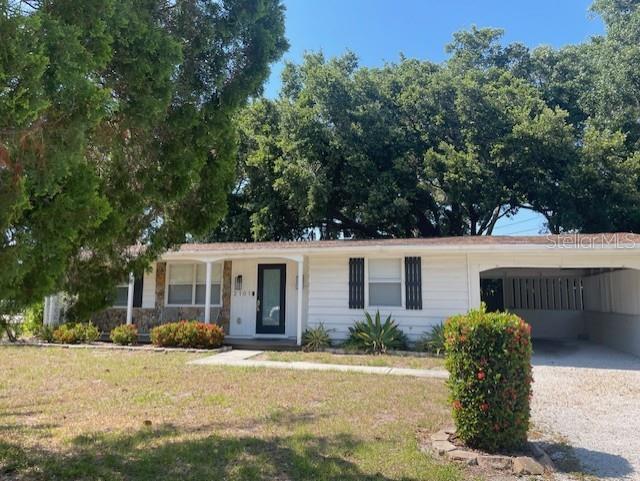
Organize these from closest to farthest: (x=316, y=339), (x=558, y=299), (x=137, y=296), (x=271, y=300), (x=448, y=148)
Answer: (x=316, y=339)
(x=271, y=300)
(x=137, y=296)
(x=558, y=299)
(x=448, y=148)

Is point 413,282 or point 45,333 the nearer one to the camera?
point 413,282

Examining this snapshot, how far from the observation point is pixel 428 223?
25094mm

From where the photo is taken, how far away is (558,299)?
1867 cm

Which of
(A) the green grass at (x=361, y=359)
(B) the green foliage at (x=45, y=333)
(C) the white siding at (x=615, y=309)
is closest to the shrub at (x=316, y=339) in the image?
(A) the green grass at (x=361, y=359)

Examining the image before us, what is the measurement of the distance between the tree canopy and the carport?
13.0 feet

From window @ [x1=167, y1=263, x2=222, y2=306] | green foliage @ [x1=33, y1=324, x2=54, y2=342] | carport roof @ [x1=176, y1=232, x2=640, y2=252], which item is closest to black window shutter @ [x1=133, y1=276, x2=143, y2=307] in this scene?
window @ [x1=167, y1=263, x2=222, y2=306]

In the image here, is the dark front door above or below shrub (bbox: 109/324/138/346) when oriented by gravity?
above

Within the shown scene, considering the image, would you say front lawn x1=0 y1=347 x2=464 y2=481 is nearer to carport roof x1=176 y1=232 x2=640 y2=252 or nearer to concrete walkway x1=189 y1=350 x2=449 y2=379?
concrete walkway x1=189 y1=350 x2=449 y2=379

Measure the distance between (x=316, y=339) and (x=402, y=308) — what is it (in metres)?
2.46

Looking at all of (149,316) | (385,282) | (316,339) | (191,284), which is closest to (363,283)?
(385,282)

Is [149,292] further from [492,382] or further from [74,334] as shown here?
[492,382]

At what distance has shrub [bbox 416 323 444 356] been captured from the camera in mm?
12604

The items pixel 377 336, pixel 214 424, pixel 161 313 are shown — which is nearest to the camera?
pixel 214 424

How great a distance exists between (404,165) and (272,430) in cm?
1790
